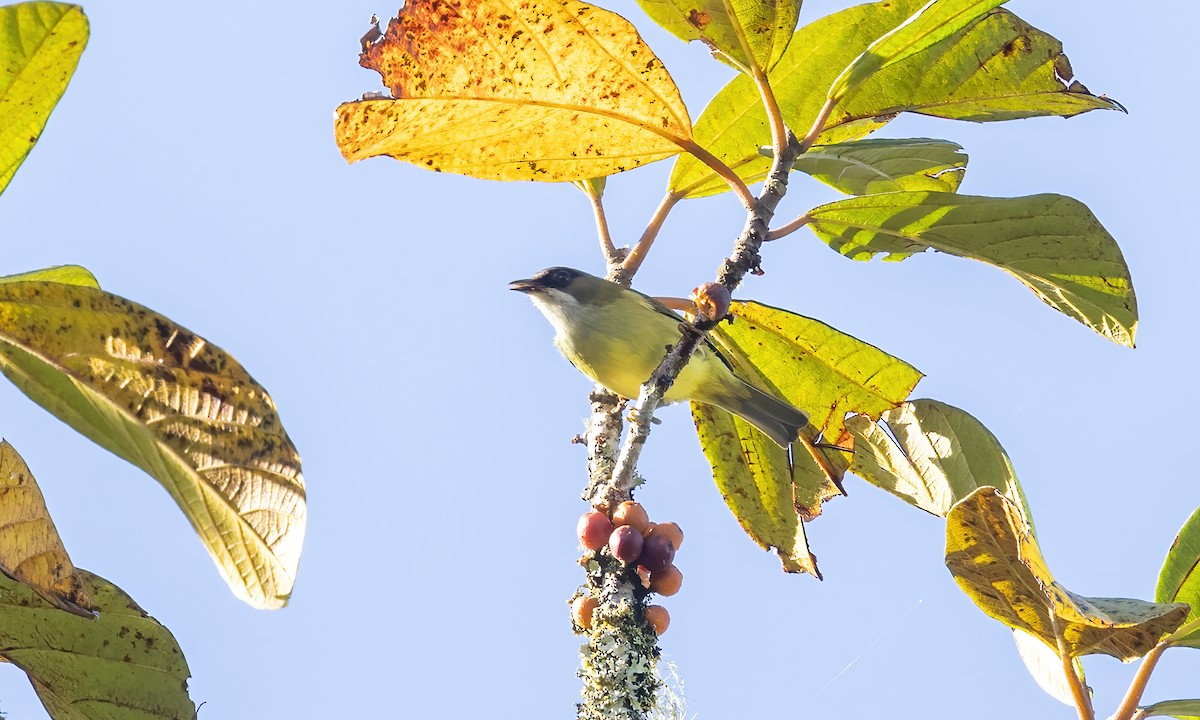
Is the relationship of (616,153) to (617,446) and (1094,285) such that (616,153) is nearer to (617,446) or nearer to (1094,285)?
(617,446)

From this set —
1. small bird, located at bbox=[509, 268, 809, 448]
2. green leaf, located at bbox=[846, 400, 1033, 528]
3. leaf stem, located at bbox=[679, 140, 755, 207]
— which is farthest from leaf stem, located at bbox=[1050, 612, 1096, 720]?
small bird, located at bbox=[509, 268, 809, 448]

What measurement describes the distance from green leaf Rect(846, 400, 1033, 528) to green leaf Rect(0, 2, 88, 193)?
1783 millimetres

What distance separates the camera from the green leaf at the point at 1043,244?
8.12 feet

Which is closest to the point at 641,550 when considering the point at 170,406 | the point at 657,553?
the point at 657,553

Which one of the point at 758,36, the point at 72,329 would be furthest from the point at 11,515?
the point at 758,36

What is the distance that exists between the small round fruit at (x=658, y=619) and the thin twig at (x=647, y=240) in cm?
81

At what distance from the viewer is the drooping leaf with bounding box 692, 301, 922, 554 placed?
9.48ft

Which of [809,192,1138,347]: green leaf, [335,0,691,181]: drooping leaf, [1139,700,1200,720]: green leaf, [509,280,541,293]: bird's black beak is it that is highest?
[509,280,541,293]: bird's black beak

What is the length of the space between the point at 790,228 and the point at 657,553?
0.77 meters

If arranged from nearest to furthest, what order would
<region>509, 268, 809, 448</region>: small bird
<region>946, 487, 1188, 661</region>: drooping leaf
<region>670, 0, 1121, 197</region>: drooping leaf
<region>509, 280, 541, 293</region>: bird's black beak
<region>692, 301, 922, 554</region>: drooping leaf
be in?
<region>946, 487, 1188, 661</region>: drooping leaf
<region>670, 0, 1121, 197</region>: drooping leaf
<region>692, 301, 922, 554</region>: drooping leaf
<region>509, 268, 809, 448</region>: small bird
<region>509, 280, 541, 293</region>: bird's black beak

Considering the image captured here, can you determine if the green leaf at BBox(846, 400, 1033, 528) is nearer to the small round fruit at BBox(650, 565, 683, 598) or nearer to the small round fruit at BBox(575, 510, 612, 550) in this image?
the small round fruit at BBox(650, 565, 683, 598)

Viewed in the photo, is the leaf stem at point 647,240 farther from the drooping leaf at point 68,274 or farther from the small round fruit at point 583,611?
the drooping leaf at point 68,274

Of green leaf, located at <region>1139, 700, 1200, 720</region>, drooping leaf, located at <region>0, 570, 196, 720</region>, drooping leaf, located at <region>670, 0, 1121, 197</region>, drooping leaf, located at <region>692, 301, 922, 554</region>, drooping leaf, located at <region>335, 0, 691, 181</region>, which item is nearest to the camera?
green leaf, located at <region>1139, 700, 1200, 720</region>

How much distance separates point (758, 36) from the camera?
8.11 feet
